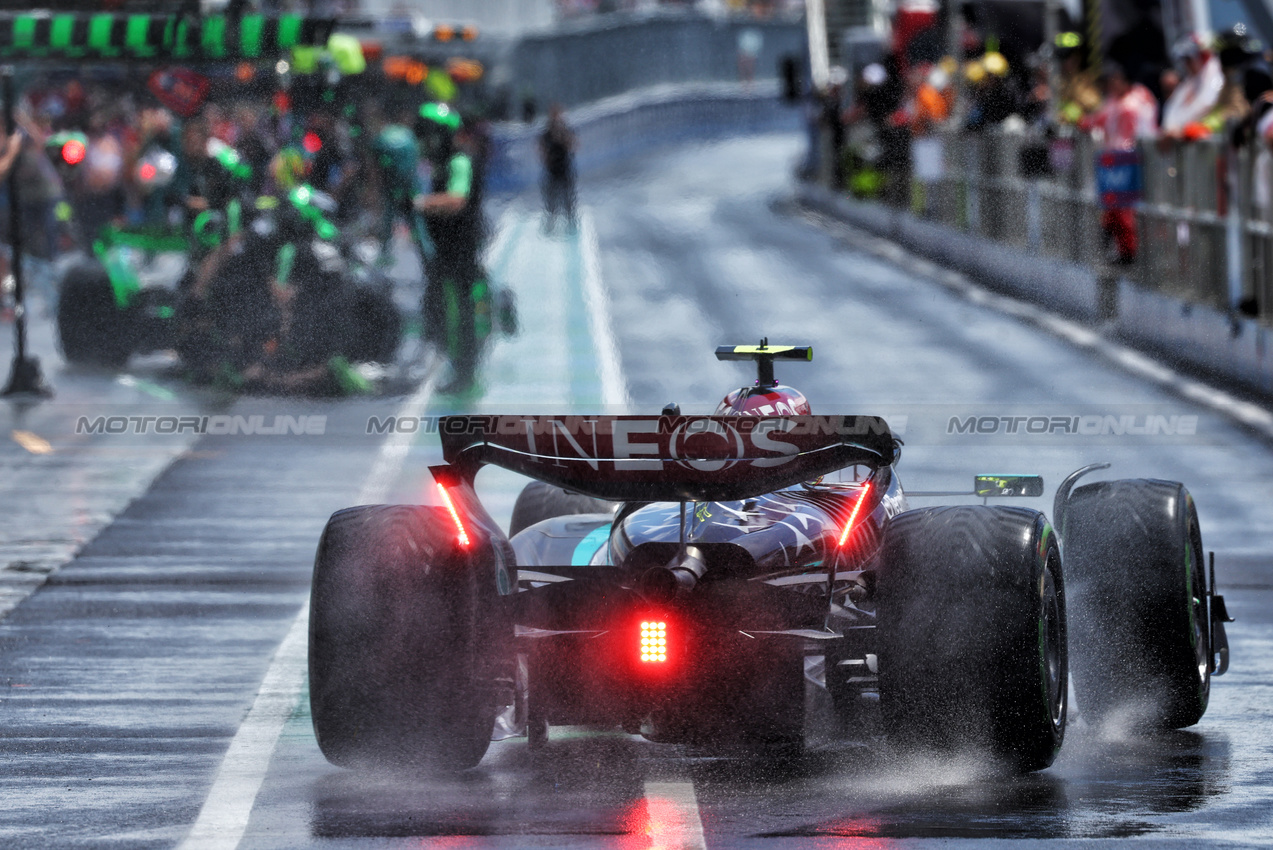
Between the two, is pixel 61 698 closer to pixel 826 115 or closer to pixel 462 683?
pixel 462 683

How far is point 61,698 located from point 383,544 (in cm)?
220

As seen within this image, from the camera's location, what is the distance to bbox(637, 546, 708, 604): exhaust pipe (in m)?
6.82

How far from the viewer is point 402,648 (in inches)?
269

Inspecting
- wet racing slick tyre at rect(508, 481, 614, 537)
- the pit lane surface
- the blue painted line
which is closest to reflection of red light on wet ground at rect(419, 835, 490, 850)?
the pit lane surface

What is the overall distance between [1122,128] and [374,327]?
839cm

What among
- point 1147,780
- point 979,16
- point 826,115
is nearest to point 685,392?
point 1147,780

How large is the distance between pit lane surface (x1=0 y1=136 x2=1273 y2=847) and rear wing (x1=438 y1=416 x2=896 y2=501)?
0.89 meters

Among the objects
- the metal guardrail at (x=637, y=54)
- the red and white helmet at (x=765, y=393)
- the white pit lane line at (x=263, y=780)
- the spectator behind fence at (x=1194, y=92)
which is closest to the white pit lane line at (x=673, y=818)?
the white pit lane line at (x=263, y=780)

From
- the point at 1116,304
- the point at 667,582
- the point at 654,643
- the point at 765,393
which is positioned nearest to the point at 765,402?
the point at 765,393

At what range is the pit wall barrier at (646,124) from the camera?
189 feet

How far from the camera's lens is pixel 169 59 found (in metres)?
20.7

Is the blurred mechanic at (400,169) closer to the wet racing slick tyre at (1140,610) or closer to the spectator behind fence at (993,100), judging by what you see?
the wet racing slick tyre at (1140,610)

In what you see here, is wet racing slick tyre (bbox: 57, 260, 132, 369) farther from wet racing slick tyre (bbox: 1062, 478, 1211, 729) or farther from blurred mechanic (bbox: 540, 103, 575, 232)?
blurred mechanic (bbox: 540, 103, 575, 232)

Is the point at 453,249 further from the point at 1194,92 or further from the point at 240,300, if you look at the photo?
the point at 1194,92
